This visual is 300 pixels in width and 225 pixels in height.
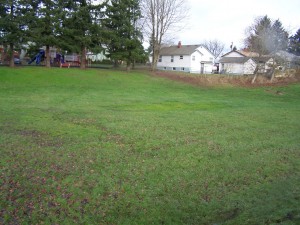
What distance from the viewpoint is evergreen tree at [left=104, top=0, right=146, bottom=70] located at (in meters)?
32.8

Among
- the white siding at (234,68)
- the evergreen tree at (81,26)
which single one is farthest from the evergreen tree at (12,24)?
the white siding at (234,68)

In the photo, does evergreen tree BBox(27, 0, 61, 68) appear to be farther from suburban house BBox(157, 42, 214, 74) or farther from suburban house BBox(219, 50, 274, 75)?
suburban house BBox(219, 50, 274, 75)

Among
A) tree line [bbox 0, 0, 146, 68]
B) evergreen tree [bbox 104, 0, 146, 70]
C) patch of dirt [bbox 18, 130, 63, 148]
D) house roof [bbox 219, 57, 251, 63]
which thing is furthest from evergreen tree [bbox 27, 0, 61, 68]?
house roof [bbox 219, 57, 251, 63]

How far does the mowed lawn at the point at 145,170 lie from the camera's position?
14.6ft

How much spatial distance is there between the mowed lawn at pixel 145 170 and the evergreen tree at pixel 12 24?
17.4 meters

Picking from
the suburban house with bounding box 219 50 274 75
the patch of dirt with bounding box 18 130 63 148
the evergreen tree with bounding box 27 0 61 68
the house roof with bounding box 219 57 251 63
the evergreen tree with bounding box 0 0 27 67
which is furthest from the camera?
the house roof with bounding box 219 57 251 63

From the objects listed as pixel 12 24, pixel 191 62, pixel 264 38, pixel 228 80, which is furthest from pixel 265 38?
pixel 12 24

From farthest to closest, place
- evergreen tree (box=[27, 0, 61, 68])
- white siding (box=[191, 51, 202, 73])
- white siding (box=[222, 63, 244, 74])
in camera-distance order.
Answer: white siding (box=[222, 63, 244, 74]), white siding (box=[191, 51, 202, 73]), evergreen tree (box=[27, 0, 61, 68])

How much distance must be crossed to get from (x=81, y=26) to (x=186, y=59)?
20.9 metres

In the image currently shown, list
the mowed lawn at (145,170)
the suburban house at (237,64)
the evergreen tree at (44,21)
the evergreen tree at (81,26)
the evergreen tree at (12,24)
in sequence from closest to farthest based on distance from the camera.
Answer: the mowed lawn at (145,170), the evergreen tree at (12,24), the evergreen tree at (44,21), the evergreen tree at (81,26), the suburban house at (237,64)

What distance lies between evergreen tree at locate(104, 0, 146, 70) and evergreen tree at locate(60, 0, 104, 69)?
128 centimetres

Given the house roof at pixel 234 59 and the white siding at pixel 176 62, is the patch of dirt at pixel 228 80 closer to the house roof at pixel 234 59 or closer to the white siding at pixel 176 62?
the white siding at pixel 176 62

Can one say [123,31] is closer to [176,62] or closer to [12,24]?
[12,24]

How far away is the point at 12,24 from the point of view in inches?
1013
